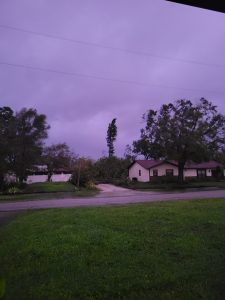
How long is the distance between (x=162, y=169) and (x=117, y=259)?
5162 centimetres

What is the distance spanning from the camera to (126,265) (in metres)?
6.67

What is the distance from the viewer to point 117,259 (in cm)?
712

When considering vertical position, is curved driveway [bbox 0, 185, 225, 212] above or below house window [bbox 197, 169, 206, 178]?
below

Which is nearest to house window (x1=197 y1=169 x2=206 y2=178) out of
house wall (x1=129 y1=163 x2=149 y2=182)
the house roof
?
the house roof

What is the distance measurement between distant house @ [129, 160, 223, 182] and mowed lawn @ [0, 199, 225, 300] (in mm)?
44859

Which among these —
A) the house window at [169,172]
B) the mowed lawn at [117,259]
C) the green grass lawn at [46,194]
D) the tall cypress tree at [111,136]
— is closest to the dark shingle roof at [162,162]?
the house window at [169,172]

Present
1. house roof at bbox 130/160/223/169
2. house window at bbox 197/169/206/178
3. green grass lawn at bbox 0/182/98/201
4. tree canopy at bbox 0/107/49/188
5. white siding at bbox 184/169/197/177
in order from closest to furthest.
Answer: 1. green grass lawn at bbox 0/182/98/201
2. tree canopy at bbox 0/107/49/188
3. house roof at bbox 130/160/223/169
4. white siding at bbox 184/169/197/177
5. house window at bbox 197/169/206/178

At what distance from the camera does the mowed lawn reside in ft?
17.7

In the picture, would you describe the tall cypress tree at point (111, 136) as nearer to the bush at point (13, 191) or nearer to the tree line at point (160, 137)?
the tree line at point (160, 137)

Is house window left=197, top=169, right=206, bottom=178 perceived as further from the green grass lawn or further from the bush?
the bush

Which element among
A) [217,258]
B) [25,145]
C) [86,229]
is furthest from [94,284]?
[25,145]

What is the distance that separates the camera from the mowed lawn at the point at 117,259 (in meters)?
5.39

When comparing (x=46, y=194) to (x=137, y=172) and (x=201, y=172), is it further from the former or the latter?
(x=201, y=172)

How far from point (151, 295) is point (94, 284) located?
989 millimetres
